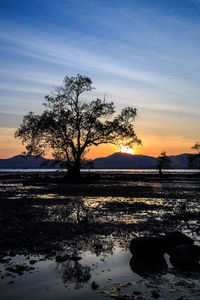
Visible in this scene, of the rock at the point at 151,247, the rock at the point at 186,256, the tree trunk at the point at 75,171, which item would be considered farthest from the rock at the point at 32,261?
the tree trunk at the point at 75,171

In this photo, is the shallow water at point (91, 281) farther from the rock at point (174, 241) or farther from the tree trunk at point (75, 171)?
the tree trunk at point (75, 171)

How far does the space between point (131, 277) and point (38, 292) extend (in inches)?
68.4

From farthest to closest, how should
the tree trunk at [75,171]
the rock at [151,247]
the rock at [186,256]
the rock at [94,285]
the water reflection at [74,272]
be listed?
the tree trunk at [75,171] < the rock at [151,247] < the rock at [186,256] < the water reflection at [74,272] < the rock at [94,285]

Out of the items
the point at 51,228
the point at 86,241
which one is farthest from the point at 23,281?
the point at 51,228

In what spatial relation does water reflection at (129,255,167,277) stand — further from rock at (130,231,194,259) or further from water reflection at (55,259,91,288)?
water reflection at (55,259,91,288)

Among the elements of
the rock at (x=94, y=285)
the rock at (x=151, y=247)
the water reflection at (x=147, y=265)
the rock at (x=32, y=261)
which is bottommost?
the water reflection at (x=147, y=265)

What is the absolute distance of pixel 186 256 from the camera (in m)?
6.02

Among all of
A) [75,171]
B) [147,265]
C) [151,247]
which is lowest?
[147,265]

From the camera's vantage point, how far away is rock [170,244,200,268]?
5.99 metres

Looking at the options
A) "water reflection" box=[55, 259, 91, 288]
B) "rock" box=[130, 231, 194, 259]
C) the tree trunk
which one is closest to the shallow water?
"water reflection" box=[55, 259, 91, 288]

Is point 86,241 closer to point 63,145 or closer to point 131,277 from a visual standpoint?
point 131,277

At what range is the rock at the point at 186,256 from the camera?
19.6 ft

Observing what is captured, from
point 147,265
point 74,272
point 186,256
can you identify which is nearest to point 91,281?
point 74,272

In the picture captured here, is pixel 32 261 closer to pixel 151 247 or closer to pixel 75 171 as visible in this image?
pixel 151 247
